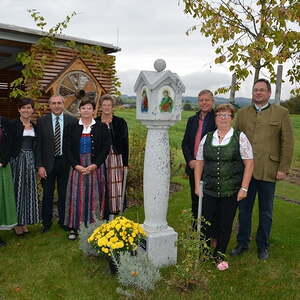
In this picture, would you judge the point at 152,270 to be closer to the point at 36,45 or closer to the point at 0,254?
the point at 0,254

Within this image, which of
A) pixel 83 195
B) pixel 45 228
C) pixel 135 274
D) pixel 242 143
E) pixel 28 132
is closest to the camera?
pixel 135 274

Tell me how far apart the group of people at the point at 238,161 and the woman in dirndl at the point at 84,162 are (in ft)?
3.96

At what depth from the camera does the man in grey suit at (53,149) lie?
485 cm

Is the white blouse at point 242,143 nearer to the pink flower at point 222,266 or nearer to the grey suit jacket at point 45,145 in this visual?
the pink flower at point 222,266

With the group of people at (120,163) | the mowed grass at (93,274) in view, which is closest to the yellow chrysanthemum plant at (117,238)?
the mowed grass at (93,274)

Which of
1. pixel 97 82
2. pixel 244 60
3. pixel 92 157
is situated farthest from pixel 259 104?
pixel 97 82

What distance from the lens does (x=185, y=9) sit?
5.73 metres

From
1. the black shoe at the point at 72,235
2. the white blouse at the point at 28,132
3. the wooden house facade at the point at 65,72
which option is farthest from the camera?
the wooden house facade at the point at 65,72

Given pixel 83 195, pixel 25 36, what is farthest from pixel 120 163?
pixel 25 36

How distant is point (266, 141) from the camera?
3.98 metres

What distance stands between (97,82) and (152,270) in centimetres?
584

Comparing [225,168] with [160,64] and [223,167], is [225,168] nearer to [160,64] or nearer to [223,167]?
[223,167]

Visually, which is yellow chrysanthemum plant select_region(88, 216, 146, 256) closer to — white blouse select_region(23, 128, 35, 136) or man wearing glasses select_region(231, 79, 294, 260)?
man wearing glasses select_region(231, 79, 294, 260)

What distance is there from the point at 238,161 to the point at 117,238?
1.53m
